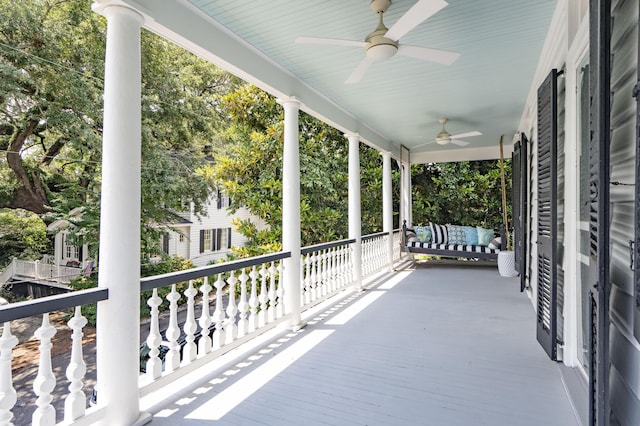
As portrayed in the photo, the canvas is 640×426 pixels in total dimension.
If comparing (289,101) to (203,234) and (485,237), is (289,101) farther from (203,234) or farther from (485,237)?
(203,234)

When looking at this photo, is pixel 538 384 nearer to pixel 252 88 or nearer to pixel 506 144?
pixel 506 144

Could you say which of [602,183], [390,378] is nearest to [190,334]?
[390,378]

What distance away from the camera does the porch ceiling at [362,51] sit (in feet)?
8.63

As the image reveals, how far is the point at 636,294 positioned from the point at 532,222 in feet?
13.7

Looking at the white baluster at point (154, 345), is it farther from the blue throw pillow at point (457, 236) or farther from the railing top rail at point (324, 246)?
the blue throw pillow at point (457, 236)

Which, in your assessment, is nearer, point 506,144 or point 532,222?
point 532,222

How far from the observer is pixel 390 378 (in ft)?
8.50

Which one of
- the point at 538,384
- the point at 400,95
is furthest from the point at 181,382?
the point at 400,95

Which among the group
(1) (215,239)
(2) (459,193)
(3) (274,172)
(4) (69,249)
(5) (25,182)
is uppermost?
(3) (274,172)

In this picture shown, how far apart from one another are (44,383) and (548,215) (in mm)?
3195

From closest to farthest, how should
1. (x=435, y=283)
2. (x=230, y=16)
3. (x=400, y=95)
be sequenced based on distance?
(x=230, y=16) < (x=400, y=95) < (x=435, y=283)

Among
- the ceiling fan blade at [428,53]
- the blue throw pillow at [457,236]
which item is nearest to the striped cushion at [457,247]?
the blue throw pillow at [457,236]

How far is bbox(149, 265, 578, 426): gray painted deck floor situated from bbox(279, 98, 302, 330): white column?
1.13ft

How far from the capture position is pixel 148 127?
8.32m
